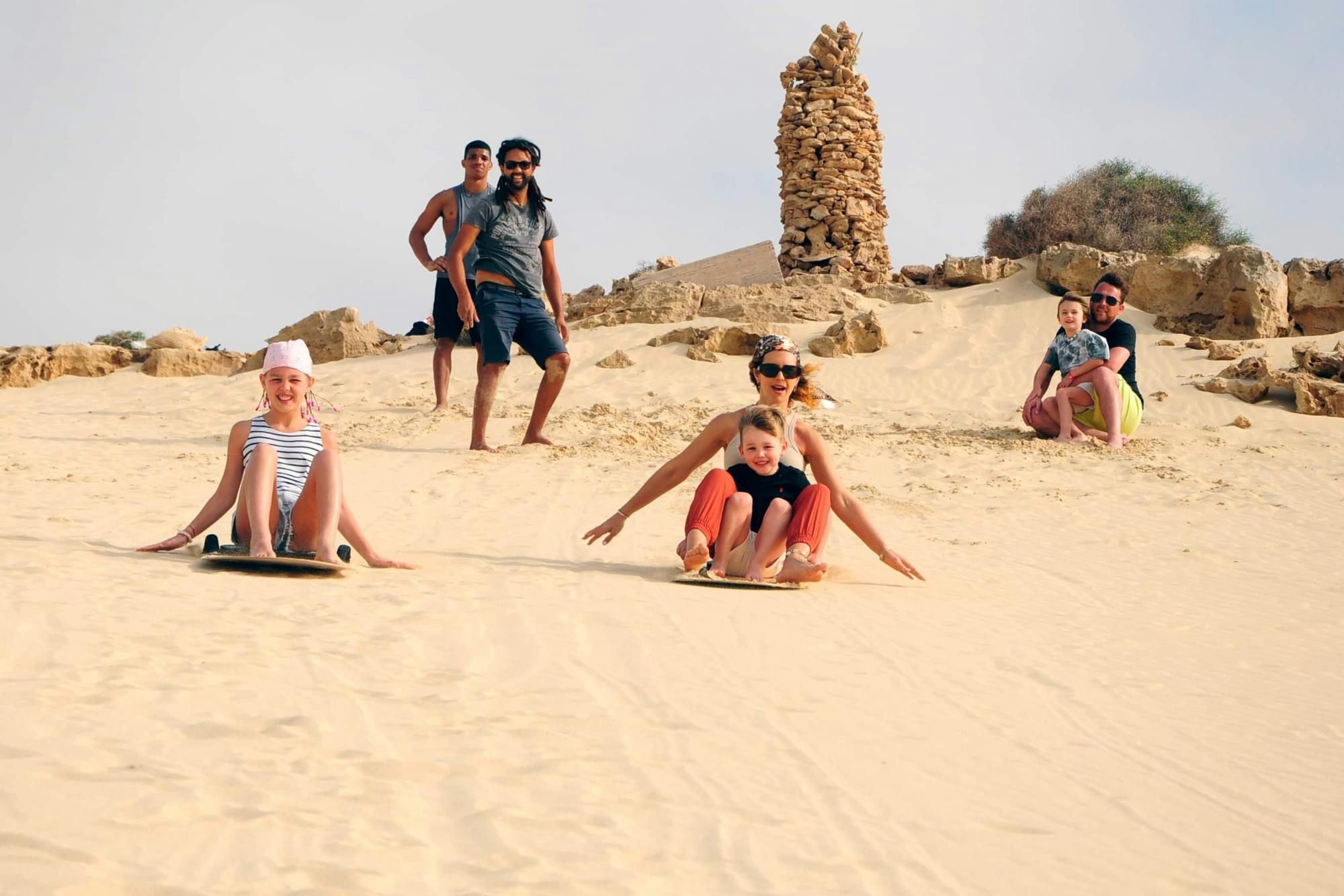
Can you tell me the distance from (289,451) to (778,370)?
2.09m

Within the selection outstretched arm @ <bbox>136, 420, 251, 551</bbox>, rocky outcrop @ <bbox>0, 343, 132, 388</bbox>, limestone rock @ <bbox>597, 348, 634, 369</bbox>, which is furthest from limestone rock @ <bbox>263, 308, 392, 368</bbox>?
outstretched arm @ <bbox>136, 420, 251, 551</bbox>

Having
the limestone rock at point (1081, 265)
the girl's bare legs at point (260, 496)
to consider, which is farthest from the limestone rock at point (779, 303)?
the girl's bare legs at point (260, 496)

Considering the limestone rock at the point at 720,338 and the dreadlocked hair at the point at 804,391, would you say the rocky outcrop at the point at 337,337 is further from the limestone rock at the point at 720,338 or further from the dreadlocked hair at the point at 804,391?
the dreadlocked hair at the point at 804,391

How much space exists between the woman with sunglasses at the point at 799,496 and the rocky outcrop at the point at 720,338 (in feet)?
28.1

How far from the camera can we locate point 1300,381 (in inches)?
456

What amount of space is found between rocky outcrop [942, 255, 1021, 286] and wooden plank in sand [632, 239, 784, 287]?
103 inches

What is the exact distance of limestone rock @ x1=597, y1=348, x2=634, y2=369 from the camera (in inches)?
523

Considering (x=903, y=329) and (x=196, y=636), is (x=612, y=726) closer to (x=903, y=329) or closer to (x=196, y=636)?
(x=196, y=636)

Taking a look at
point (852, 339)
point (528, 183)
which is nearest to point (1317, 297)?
point (852, 339)

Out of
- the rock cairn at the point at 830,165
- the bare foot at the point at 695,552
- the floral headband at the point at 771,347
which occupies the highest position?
the rock cairn at the point at 830,165

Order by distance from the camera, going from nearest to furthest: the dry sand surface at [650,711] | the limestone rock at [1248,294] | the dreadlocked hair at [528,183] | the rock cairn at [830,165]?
the dry sand surface at [650,711] < the dreadlocked hair at [528,183] < the limestone rock at [1248,294] < the rock cairn at [830,165]

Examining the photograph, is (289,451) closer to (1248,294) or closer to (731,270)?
(1248,294)

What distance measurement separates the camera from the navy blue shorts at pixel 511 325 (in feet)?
27.2

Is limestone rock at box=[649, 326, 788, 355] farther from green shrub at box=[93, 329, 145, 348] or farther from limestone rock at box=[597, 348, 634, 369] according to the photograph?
green shrub at box=[93, 329, 145, 348]
